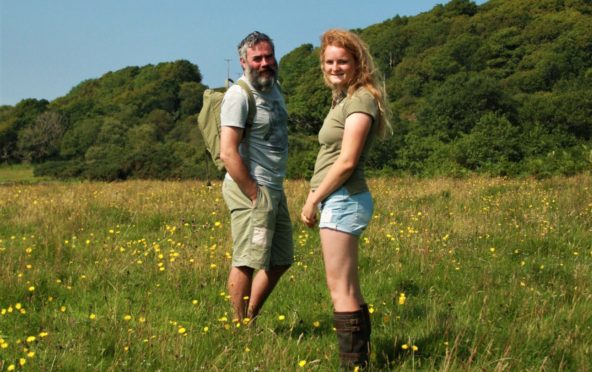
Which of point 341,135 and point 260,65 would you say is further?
point 260,65

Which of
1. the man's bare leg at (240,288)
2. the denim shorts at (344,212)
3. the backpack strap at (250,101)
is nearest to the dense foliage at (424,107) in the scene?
the man's bare leg at (240,288)

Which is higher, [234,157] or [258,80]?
[258,80]

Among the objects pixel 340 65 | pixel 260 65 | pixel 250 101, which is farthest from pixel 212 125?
pixel 340 65

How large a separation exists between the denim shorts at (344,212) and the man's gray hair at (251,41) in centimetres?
122

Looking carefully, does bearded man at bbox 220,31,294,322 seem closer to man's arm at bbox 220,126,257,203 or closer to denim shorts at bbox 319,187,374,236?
man's arm at bbox 220,126,257,203

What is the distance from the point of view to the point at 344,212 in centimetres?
316

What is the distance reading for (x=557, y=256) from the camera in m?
6.38

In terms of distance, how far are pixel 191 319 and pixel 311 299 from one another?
100 cm

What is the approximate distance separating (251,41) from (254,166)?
2.60ft

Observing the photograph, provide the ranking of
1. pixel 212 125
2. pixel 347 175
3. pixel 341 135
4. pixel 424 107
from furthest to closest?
pixel 424 107 < pixel 212 125 < pixel 341 135 < pixel 347 175

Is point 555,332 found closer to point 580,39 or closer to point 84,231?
point 84,231

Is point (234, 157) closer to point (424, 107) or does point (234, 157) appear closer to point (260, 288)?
point (260, 288)

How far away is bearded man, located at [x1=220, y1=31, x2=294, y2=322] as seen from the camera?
3.73 meters

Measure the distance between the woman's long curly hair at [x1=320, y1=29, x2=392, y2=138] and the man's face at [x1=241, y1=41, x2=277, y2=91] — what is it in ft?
1.95
